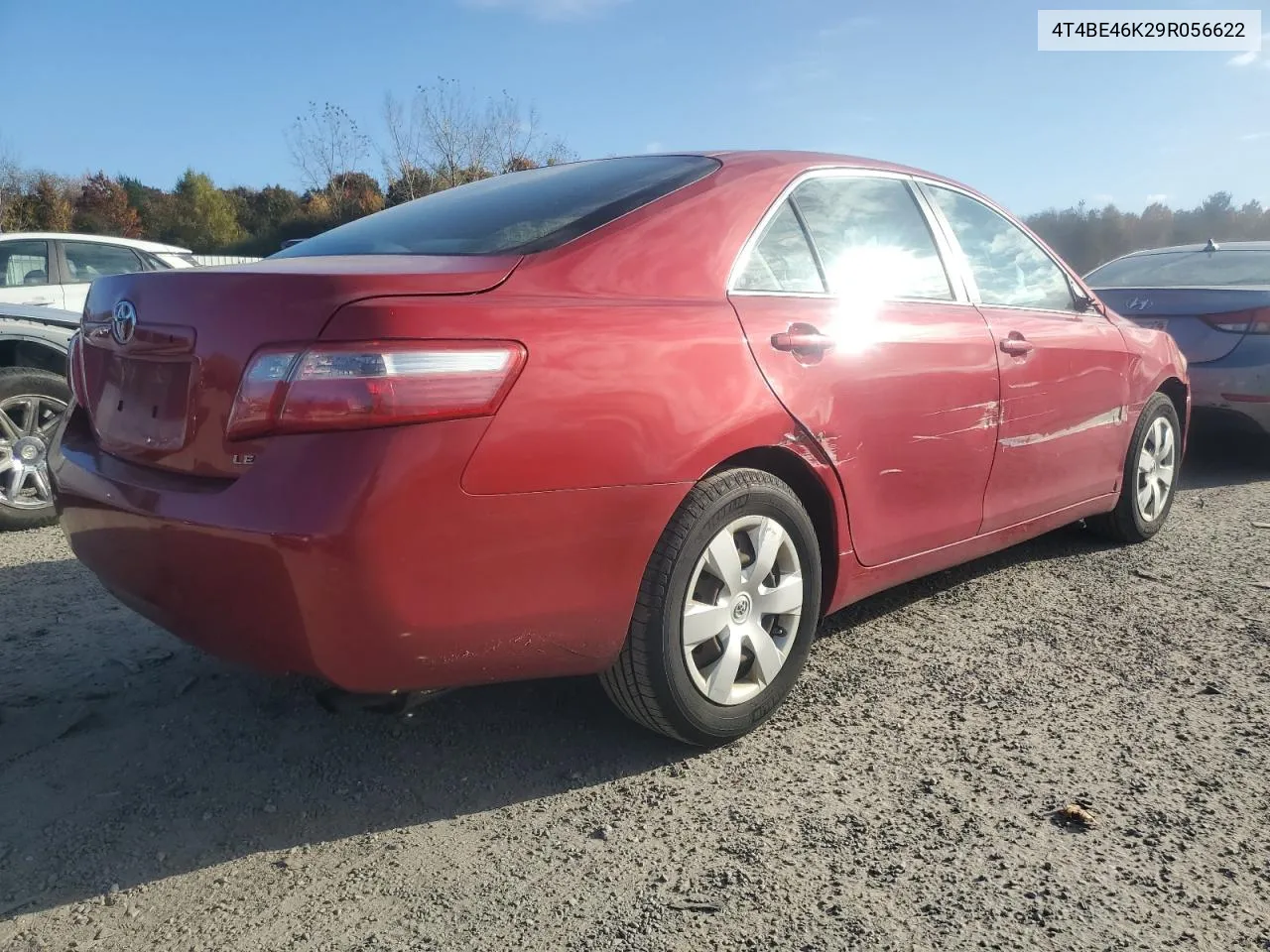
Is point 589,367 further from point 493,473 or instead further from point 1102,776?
point 1102,776

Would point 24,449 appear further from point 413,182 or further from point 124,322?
point 413,182

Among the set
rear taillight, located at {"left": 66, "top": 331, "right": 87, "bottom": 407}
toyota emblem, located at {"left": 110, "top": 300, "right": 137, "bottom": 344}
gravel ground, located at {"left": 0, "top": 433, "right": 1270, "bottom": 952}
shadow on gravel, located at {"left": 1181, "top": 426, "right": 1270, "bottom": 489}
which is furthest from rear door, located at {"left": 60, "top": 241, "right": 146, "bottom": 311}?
shadow on gravel, located at {"left": 1181, "top": 426, "right": 1270, "bottom": 489}

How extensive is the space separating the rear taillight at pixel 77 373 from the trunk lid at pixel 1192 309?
5639 millimetres

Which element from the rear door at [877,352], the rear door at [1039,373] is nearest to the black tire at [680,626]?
the rear door at [877,352]

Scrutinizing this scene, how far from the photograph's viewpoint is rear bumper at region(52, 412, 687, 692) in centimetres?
187

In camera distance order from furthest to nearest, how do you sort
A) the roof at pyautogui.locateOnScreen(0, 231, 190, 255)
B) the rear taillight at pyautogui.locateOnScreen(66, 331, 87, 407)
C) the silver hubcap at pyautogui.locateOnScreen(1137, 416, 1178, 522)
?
the roof at pyautogui.locateOnScreen(0, 231, 190, 255)
the silver hubcap at pyautogui.locateOnScreen(1137, 416, 1178, 522)
the rear taillight at pyautogui.locateOnScreen(66, 331, 87, 407)

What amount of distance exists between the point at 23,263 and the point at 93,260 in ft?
1.52

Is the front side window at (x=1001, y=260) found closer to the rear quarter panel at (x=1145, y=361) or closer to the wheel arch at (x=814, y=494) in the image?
the rear quarter panel at (x=1145, y=361)

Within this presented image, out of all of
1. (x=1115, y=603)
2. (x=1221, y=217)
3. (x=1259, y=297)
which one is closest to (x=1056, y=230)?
(x=1221, y=217)

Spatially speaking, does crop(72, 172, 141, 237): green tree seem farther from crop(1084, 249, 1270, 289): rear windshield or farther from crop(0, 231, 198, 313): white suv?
crop(1084, 249, 1270, 289): rear windshield

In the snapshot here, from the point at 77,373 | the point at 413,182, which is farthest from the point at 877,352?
the point at 413,182

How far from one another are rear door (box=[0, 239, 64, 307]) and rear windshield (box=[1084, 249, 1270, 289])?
7.56 m

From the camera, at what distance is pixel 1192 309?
6.25m

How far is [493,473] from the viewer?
6.48 feet
